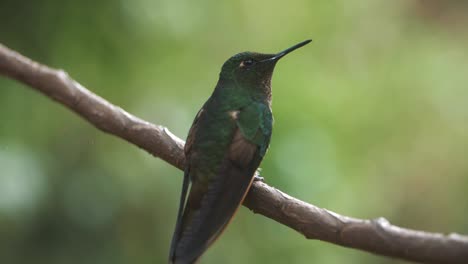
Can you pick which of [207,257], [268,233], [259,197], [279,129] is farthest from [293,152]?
[259,197]

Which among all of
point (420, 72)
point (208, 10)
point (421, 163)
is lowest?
point (421, 163)

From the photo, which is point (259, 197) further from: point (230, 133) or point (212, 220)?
point (230, 133)

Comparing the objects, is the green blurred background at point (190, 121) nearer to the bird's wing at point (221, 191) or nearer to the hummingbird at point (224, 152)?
the hummingbird at point (224, 152)

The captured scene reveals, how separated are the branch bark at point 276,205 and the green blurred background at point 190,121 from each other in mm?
979

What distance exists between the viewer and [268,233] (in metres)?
3.87

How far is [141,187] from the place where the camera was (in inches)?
146

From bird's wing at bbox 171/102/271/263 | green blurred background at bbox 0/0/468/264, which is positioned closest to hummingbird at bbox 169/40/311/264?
bird's wing at bbox 171/102/271/263

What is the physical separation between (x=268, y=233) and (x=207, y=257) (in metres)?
0.35

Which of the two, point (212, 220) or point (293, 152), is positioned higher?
point (212, 220)

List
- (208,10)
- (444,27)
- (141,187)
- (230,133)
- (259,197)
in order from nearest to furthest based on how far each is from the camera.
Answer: (259,197)
(230,133)
(141,187)
(208,10)
(444,27)

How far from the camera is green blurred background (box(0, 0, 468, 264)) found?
3.64m

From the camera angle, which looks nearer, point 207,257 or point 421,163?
point 207,257

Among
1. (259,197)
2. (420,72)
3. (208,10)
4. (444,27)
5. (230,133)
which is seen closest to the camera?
(259,197)

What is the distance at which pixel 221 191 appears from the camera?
8.77 feet
